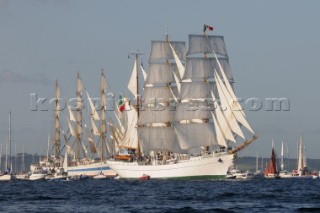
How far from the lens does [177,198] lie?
9219cm

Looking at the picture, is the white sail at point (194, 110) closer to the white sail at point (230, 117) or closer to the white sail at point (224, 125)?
the white sail at point (224, 125)

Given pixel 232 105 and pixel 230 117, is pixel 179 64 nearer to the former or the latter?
pixel 232 105

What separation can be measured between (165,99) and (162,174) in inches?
649

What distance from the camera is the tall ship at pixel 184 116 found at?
153500 millimetres

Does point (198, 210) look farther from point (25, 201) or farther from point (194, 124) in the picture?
point (194, 124)

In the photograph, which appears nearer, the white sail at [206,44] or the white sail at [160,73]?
the white sail at [206,44]

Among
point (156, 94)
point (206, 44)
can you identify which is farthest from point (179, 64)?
Answer: point (206, 44)

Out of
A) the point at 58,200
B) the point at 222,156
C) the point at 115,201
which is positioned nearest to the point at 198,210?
the point at 115,201

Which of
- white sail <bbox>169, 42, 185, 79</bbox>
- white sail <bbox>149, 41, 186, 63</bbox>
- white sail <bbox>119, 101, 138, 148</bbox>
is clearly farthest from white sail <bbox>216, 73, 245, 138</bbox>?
white sail <bbox>119, 101, 138, 148</bbox>

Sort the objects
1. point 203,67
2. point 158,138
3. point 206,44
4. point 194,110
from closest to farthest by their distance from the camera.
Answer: point 194,110 < point 206,44 < point 203,67 < point 158,138

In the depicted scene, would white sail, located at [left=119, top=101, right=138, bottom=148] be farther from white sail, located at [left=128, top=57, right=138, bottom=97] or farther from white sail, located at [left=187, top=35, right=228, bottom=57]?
white sail, located at [left=187, top=35, right=228, bottom=57]

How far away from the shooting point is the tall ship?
504ft

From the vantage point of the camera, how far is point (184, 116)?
163m

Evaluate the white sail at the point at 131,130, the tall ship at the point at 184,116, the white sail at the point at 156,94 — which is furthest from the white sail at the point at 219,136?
the white sail at the point at 131,130
